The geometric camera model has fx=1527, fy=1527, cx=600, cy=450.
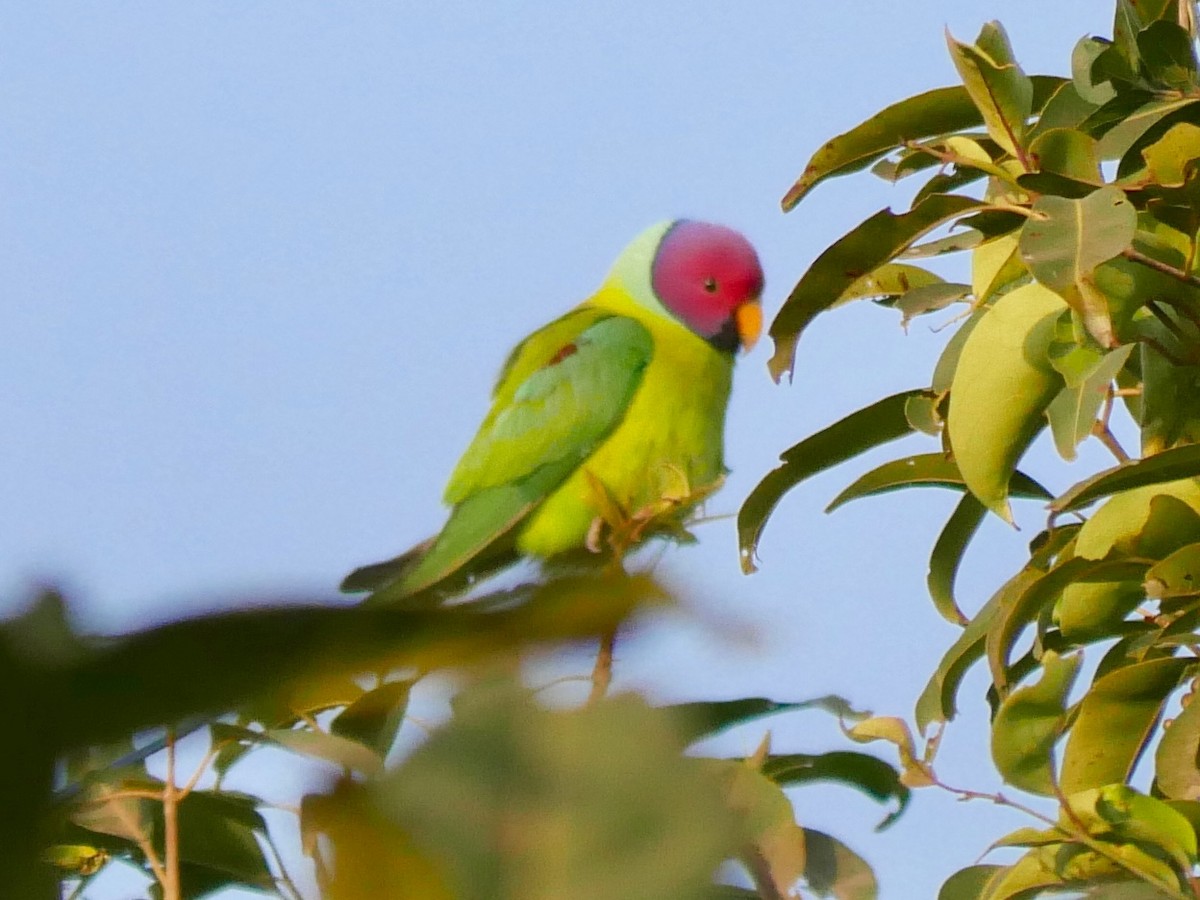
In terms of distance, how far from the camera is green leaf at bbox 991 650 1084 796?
138cm

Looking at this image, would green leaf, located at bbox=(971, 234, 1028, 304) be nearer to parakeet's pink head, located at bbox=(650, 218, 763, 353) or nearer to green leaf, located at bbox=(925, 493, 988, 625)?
green leaf, located at bbox=(925, 493, 988, 625)

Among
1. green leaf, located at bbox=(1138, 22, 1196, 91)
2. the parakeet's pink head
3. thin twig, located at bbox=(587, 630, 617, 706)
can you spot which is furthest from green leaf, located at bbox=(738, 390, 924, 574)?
the parakeet's pink head

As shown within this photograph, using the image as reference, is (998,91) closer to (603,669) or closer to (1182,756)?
(1182,756)

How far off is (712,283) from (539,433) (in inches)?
28.7

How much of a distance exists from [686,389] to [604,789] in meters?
2.97

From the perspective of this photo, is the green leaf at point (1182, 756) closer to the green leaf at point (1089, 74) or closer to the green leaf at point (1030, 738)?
the green leaf at point (1030, 738)

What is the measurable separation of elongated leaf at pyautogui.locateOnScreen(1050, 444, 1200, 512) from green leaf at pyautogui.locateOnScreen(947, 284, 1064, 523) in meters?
0.08

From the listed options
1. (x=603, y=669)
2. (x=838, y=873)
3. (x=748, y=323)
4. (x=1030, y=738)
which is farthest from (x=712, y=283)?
(x=603, y=669)

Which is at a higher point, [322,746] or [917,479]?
[322,746]

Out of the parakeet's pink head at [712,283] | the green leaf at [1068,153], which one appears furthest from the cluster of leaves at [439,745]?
the parakeet's pink head at [712,283]

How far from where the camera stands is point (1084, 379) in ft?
4.71

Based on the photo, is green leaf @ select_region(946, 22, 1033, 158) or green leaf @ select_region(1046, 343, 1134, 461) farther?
green leaf @ select_region(946, 22, 1033, 158)

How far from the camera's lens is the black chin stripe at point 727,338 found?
354 centimetres

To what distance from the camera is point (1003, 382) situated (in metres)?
1.51
